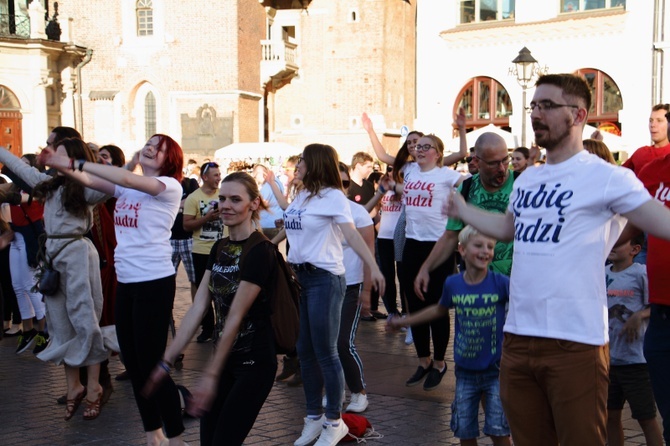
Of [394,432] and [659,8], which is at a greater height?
[659,8]

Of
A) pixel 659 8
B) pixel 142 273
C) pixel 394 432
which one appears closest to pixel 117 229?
pixel 142 273

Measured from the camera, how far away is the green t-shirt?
6.39m

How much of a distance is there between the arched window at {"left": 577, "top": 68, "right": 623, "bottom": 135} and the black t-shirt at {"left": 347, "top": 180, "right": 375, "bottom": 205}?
19.3 m

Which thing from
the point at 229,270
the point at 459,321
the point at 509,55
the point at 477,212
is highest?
the point at 509,55

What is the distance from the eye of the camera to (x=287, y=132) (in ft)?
146

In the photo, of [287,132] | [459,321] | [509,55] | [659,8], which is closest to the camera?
[459,321]

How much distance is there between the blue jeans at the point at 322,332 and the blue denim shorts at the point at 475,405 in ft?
3.97

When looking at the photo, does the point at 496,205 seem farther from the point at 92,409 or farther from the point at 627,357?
the point at 92,409

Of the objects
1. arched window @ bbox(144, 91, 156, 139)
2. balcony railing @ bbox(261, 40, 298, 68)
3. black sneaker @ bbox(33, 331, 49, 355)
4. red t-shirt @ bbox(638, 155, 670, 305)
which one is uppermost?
balcony railing @ bbox(261, 40, 298, 68)

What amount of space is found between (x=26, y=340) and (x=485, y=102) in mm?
24611

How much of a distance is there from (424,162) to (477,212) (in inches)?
160

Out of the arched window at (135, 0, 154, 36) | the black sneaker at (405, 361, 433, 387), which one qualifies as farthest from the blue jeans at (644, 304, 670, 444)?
the arched window at (135, 0, 154, 36)

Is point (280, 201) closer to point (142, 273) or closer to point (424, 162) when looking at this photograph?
point (424, 162)

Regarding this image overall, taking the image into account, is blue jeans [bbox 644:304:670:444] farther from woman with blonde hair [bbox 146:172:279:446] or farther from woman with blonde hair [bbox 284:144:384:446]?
woman with blonde hair [bbox 284:144:384:446]
